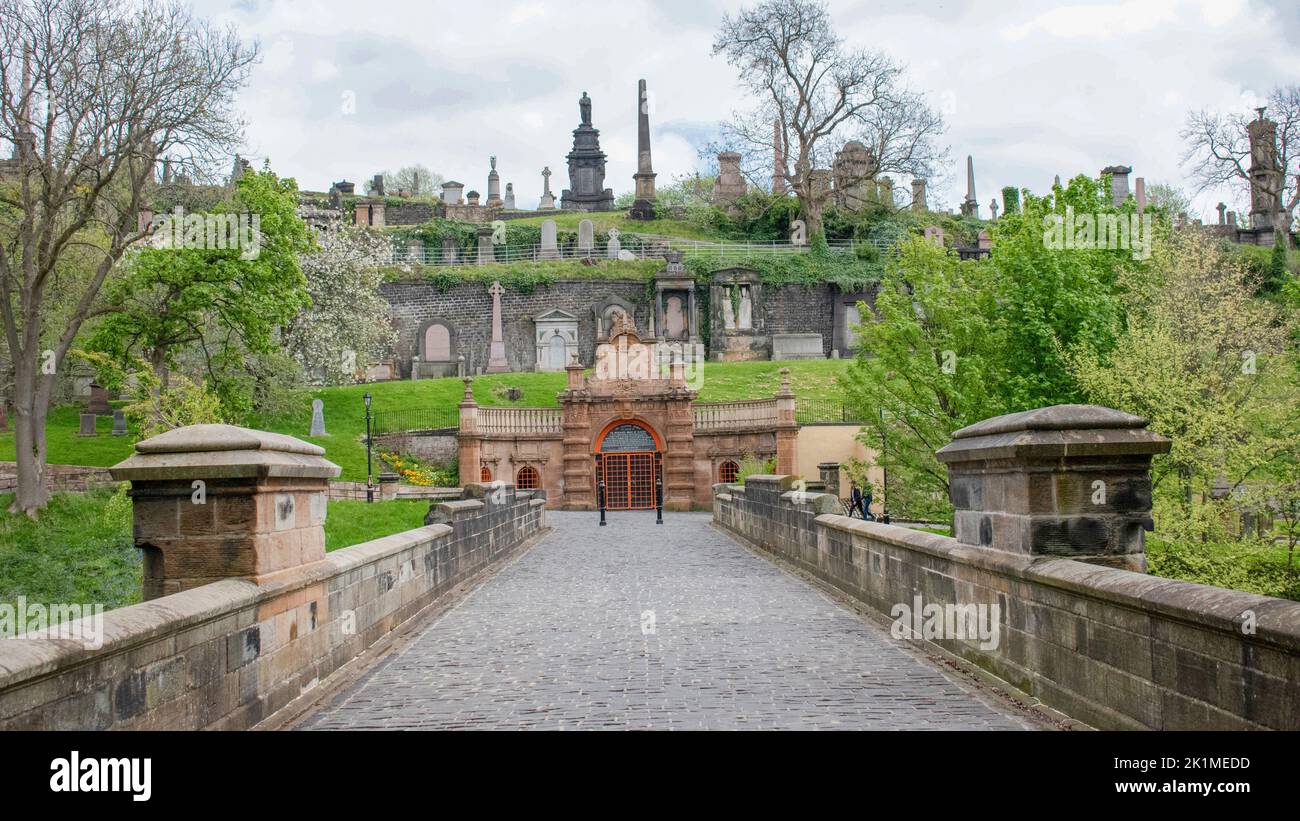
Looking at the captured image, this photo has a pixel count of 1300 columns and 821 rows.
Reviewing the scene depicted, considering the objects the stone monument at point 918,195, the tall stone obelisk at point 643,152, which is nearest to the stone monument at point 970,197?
the stone monument at point 918,195

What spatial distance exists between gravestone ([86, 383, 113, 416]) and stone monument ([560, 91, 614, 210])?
5214cm

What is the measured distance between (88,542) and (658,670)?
1804 cm

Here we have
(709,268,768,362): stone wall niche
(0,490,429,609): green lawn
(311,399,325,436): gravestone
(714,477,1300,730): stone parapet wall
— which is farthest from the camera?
(709,268,768,362): stone wall niche

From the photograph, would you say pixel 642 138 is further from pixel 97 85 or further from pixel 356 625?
pixel 356 625

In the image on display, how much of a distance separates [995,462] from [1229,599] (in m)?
2.73

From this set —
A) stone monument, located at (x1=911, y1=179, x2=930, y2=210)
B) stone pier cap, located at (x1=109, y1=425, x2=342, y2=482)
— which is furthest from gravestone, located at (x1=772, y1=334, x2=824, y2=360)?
stone pier cap, located at (x1=109, y1=425, x2=342, y2=482)

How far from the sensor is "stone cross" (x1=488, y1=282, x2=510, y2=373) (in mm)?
59531

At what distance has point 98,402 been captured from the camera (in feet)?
155

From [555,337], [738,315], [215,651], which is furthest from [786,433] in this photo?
[215,651]

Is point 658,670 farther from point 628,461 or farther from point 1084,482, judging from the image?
point 628,461

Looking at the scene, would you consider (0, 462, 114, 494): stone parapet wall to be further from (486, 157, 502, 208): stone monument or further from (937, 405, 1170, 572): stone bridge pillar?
(486, 157, 502, 208): stone monument

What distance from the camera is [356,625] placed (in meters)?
9.59

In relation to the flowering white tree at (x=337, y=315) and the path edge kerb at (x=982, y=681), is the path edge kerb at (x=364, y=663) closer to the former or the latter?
the path edge kerb at (x=982, y=681)
